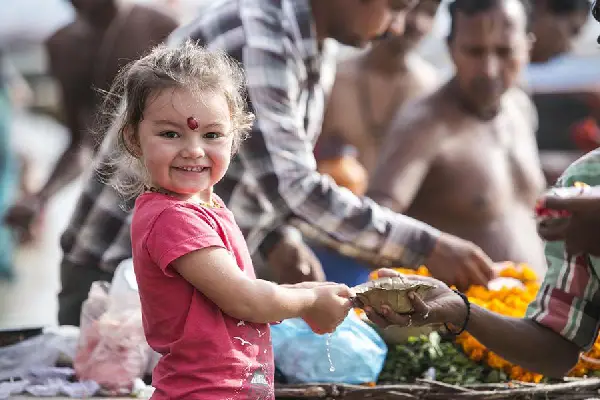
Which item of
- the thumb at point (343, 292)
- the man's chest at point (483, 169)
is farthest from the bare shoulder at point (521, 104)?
the thumb at point (343, 292)

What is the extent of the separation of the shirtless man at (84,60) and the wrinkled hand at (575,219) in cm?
311

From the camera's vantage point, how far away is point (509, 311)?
3.01 metres

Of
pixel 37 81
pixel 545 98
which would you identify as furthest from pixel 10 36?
pixel 545 98

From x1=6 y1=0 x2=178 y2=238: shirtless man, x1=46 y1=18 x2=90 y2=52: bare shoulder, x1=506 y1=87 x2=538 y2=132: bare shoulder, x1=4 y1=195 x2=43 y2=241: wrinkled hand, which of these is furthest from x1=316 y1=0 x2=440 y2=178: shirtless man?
x1=4 y1=195 x2=43 y2=241: wrinkled hand

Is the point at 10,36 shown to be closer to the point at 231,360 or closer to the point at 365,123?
the point at 365,123

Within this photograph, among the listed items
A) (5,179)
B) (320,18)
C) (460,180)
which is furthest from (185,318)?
(5,179)

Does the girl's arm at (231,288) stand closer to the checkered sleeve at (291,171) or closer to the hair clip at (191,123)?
the hair clip at (191,123)

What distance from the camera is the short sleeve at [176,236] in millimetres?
1947

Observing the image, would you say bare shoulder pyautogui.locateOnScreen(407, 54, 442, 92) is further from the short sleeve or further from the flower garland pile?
the short sleeve

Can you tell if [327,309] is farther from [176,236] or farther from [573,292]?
[573,292]

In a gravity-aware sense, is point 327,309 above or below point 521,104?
below

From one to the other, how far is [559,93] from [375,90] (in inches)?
189

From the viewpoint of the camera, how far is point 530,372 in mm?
2764

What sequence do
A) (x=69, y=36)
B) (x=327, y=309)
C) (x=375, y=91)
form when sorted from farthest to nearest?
(x=375, y=91)
(x=69, y=36)
(x=327, y=309)
